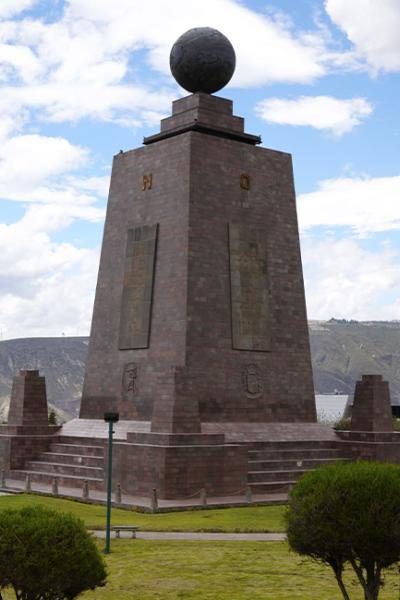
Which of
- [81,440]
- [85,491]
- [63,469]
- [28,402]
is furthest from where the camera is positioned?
[28,402]

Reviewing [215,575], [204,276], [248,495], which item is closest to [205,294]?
[204,276]

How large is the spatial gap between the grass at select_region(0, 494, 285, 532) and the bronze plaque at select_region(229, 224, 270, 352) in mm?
7833

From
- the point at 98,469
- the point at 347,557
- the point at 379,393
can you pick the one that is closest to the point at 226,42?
the point at 379,393

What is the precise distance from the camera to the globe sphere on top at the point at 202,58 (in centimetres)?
3359

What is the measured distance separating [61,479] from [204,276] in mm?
8487

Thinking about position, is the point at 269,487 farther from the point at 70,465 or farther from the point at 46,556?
the point at 46,556

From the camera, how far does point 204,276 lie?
105ft

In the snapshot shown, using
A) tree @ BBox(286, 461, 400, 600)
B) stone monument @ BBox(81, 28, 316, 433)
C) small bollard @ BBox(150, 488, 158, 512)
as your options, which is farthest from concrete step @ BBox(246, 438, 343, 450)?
tree @ BBox(286, 461, 400, 600)

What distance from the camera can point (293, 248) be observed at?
35.4 meters

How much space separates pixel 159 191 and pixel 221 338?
610 centimetres

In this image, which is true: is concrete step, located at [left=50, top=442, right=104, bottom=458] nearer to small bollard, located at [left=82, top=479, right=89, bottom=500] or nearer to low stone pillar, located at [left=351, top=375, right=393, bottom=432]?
small bollard, located at [left=82, top=479, right=89, bottom=500]

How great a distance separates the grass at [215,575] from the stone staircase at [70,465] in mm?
10891

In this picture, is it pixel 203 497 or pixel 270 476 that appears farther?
pixel 270 476

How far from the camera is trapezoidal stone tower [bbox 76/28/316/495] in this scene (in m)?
31.9
